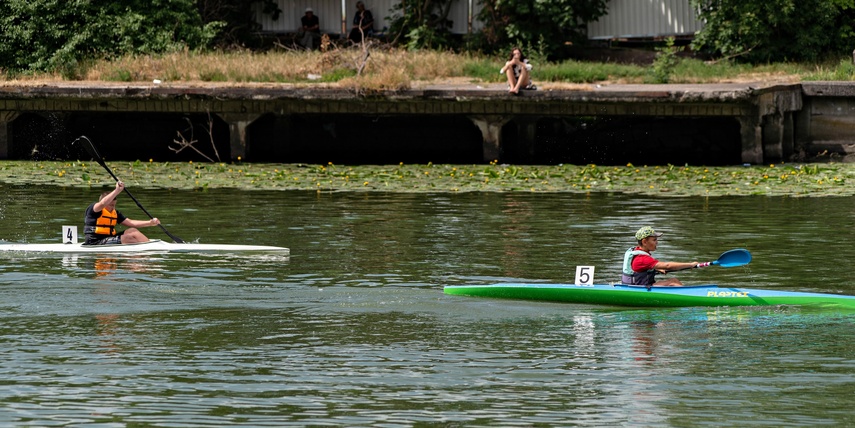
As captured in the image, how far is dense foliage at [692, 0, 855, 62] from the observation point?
29438 mm

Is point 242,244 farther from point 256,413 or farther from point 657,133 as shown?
point 657,133

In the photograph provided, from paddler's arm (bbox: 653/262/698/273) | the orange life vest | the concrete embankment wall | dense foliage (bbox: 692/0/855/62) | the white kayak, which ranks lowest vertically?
the white kayak

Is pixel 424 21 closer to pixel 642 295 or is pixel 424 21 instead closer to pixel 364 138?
pixel 364 138

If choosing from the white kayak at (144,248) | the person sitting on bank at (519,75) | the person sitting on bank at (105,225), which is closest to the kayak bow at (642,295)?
the white kayak at (144,248)

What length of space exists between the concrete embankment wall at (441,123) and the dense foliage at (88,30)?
1.56m

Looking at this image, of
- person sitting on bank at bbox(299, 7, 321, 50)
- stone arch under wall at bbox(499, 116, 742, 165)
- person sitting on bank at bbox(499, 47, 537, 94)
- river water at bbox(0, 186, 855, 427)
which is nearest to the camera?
river water at bbox(0, 186, 855, 427)

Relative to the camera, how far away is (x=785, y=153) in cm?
2672

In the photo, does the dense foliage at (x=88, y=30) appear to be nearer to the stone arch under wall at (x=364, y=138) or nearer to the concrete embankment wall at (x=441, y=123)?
the concrete embankment wall at (x=441, y=123)

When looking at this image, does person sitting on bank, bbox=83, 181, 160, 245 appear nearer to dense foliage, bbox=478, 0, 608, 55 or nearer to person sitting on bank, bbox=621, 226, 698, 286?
person sitting on bank, bbox=621, 226, 698, 286

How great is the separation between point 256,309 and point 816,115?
16.3 metres

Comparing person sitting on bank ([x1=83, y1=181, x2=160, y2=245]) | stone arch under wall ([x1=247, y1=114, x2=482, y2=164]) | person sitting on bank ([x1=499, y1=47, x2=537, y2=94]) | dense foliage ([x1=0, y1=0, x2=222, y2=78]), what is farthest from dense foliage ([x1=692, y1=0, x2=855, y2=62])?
person sitting on bank ([x1=83, y1=181, x2=160, y2=245])

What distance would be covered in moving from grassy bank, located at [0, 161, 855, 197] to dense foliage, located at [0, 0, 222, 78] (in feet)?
14.4

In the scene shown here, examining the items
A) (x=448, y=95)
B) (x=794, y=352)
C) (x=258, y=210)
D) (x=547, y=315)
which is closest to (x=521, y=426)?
(x=794, y=352)

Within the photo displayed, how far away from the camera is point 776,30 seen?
30.0 meters
